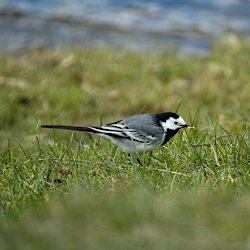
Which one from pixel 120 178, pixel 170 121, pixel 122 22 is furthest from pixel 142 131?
pixel 122 22

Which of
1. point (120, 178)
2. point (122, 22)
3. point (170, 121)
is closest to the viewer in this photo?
point (120, 178)

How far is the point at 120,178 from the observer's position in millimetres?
4910

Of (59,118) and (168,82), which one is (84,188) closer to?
(59,118)

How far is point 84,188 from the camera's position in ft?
15.1

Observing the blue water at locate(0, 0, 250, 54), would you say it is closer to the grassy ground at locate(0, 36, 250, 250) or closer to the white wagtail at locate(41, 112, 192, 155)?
the grassy ground at locate(0, 36, 250, 250)

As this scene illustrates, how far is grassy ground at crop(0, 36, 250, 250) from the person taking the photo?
12.1ft

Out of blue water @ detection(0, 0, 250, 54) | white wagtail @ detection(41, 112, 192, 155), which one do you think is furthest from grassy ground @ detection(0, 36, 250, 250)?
blue water @ detection(0, 0, 250, 54)

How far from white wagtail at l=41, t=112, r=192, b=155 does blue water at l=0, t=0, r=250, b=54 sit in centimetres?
731

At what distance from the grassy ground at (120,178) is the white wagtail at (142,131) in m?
0.11

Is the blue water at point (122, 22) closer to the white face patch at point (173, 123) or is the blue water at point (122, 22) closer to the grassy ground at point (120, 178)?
the grassy ground at point (120, 178)

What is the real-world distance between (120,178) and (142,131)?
0.59 meters

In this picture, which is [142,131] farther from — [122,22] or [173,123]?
[122,22]

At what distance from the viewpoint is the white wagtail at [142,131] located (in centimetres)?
537

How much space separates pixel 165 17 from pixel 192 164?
384 inches
